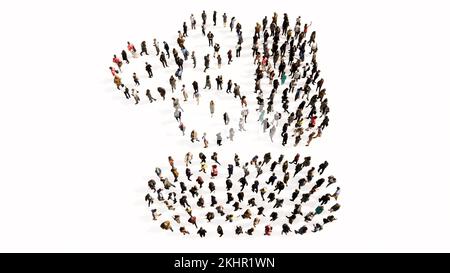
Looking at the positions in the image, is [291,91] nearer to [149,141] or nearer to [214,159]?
[214,159]

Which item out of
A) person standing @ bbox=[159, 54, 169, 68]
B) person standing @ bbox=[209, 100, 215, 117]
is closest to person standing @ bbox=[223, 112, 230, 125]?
person standing @ bbox=[209, 100, 215, 117]

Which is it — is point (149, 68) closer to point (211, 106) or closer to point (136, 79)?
point (136, 79)

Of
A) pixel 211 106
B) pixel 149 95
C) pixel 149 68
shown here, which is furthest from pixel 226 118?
pixel 149 68

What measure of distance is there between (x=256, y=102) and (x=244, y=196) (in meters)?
5.43

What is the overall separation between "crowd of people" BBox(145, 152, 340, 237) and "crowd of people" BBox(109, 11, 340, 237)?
52 mm

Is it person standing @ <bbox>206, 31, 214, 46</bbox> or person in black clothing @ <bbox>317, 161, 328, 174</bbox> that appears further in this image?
person standing @ <bbox>206, 31, 214, 46</bbox>

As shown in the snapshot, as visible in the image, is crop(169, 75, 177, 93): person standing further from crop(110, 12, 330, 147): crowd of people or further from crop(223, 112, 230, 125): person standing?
crop(223, 112, 230, 125): person standing

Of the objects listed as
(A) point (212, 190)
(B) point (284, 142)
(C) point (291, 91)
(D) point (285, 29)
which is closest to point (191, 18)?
(D) point (285, 29)

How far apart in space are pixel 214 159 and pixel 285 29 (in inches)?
370

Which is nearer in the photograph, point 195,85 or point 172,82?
point 195,85

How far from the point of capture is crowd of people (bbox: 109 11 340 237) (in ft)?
57.0

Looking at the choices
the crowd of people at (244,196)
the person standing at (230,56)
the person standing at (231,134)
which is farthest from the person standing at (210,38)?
the crowd of people at (244,196)

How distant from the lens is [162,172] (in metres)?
19.1

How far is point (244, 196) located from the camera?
719 inches
